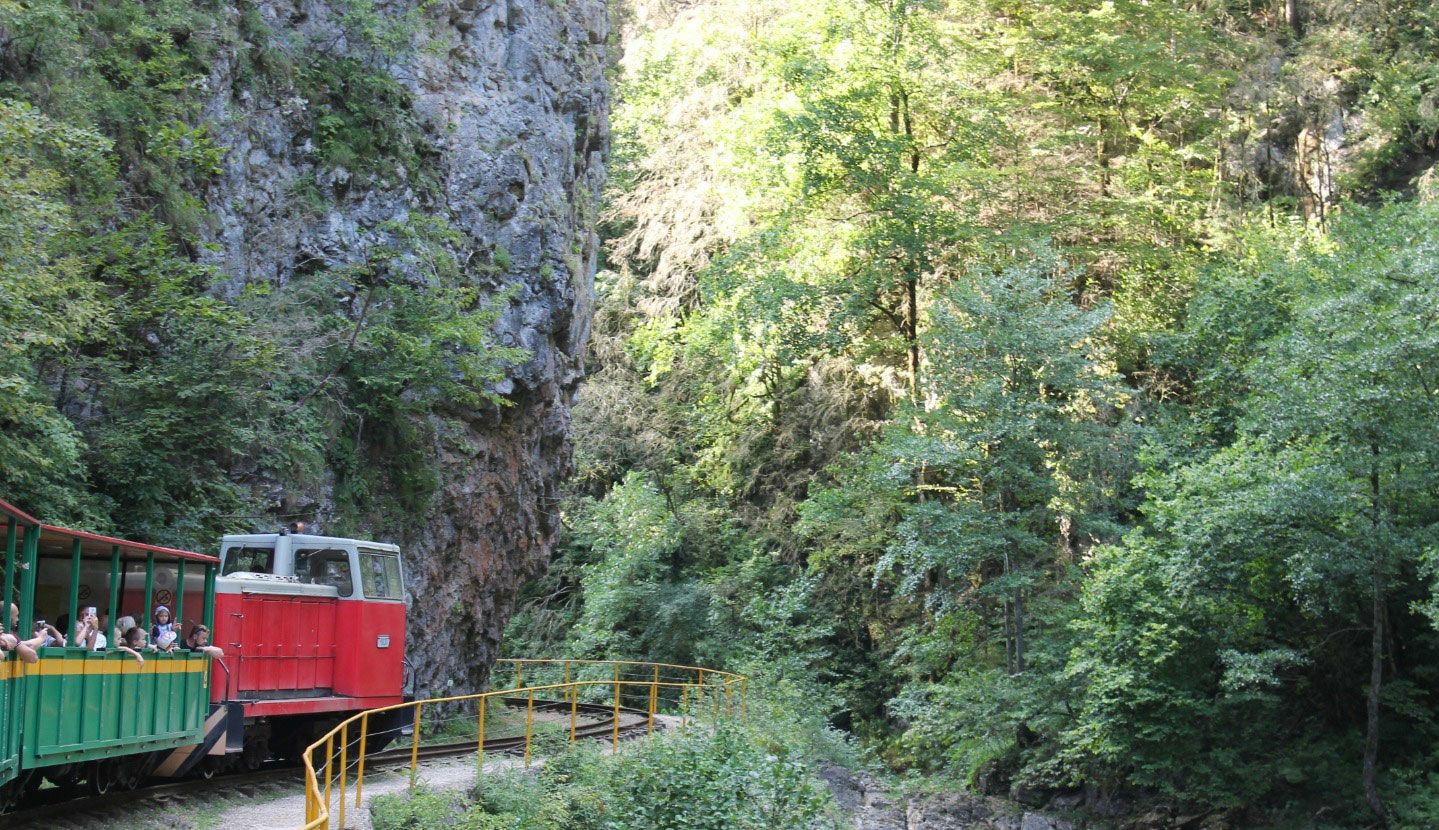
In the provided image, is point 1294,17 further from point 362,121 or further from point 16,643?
point 16,643

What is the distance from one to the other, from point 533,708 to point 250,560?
8.97m

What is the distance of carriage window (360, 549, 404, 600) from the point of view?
15.8 metres

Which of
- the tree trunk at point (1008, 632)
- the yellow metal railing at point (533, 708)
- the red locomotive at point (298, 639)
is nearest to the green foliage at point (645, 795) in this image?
the yellow metal railing at point (533, 708)

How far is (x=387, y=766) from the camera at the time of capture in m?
14.8

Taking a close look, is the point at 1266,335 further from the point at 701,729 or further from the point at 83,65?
the point at 83,65

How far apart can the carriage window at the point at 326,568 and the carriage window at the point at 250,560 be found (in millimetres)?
329

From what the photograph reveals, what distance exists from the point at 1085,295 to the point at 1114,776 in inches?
517

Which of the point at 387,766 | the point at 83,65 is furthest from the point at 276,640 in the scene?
the point at 83,65

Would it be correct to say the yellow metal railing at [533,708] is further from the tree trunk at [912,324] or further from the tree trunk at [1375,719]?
the tree trunk at [1375,719]

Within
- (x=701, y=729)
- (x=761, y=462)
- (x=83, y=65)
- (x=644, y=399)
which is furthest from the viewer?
(x=644, y=399)

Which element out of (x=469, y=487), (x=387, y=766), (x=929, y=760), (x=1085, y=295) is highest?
(x=1085, y=295)

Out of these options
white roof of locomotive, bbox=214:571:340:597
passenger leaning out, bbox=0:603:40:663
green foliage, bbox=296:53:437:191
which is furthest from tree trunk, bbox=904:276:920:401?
passenger leaning out, bbox=0:603:40:663

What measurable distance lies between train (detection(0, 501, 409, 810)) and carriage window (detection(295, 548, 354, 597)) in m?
0.02

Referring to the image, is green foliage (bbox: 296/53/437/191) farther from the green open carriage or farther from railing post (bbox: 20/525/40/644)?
railing post (bbox: 20/525/40/644)
